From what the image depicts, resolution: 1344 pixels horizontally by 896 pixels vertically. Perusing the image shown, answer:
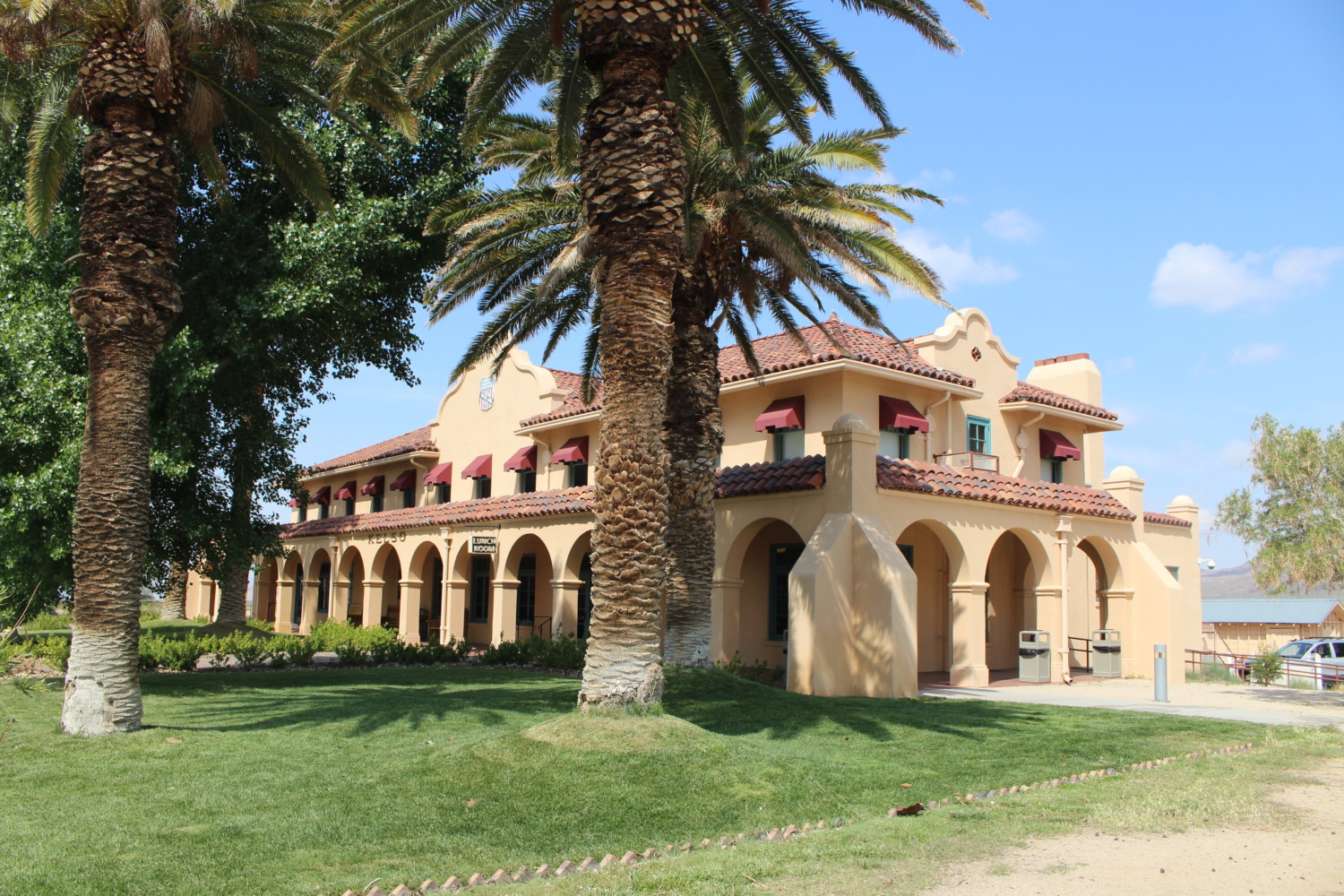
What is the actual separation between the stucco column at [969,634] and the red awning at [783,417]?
15.3 feet

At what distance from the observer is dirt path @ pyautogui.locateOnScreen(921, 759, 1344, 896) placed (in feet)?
19.7

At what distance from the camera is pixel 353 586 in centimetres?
3966

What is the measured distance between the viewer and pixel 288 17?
14.6 m

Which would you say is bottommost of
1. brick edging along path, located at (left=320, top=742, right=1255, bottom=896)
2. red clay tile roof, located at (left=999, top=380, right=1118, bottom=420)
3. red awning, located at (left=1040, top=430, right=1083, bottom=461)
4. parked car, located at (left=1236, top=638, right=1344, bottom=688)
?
parked car, located at (left=1236, top=638, right=1344, bottom=688)

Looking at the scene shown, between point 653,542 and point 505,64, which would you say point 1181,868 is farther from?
point 505,64

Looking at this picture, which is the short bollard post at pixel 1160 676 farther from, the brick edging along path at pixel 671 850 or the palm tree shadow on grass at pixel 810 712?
the brick edging along path at pixel 671 850

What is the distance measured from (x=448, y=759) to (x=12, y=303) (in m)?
11.7

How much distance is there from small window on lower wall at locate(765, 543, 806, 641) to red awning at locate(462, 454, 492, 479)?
11135 millimetres

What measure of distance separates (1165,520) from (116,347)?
83.9ft

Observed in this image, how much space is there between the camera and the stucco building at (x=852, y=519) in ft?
55.1

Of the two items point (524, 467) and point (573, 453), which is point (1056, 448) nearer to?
point (573, 453)

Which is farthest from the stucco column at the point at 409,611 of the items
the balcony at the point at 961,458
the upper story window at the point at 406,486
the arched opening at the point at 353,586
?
the balcony at the point at 961,458

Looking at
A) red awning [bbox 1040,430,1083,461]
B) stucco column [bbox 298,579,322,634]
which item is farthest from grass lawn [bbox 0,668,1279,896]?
stucco column [bbox 298,579,322,634]

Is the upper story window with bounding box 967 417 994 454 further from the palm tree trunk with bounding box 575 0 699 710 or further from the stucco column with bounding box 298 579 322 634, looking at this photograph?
the stucco column with bounding box 298 579 322 634
